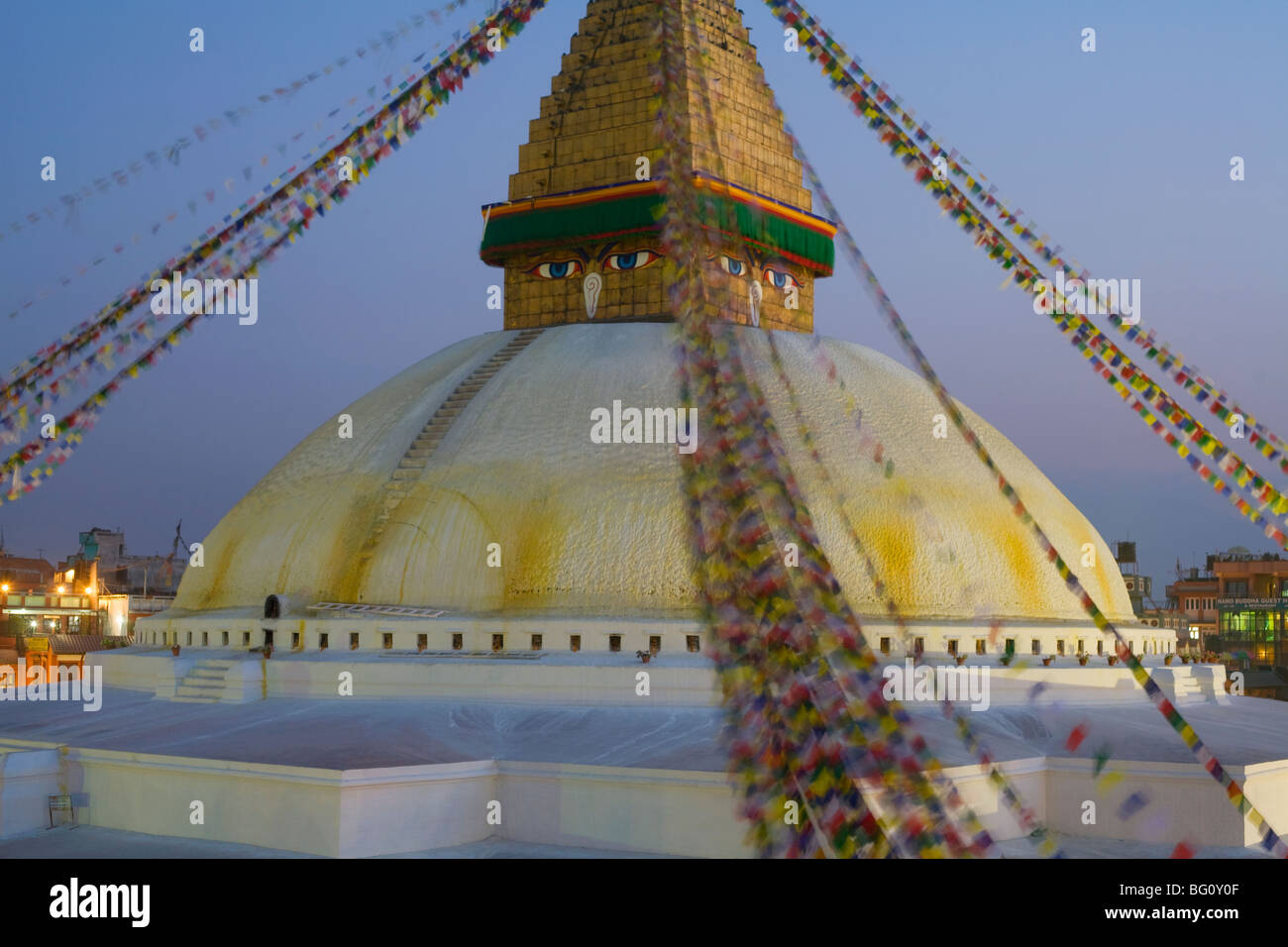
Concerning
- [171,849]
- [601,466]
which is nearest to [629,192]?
[601,466]

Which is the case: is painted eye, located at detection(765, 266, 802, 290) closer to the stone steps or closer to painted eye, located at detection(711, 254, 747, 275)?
painted eye, located at detection(711, 254, 747, 275)

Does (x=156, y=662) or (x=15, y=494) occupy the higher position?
(x=15, y=494)

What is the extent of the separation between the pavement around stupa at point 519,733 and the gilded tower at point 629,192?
19.1 ft

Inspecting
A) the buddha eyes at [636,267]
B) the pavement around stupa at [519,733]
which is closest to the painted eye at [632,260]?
the buddha eyes at [636,267]

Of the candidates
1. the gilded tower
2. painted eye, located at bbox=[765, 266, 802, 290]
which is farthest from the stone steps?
painted eye, located at bbox=[765, 266, 802, 290]

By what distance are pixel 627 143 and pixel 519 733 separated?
7697 millimetres

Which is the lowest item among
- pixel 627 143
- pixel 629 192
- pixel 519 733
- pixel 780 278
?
pixel 519 733

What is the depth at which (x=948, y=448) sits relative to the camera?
47.4 ft

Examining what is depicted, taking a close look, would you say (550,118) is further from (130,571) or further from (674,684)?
(130,571)

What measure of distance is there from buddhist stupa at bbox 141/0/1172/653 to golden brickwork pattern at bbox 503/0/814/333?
0.03 m

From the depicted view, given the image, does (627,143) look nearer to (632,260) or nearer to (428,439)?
(632,260)

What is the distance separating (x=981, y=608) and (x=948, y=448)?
6.42 feet

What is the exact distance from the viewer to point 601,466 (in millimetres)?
13336
